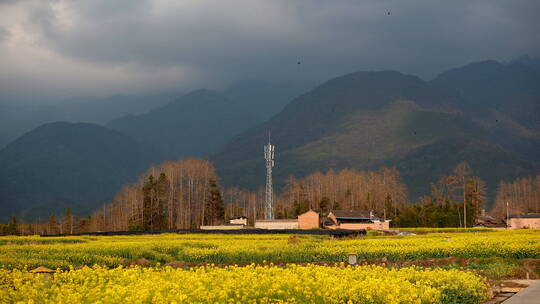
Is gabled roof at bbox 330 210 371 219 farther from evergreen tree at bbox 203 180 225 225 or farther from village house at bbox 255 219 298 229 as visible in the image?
evergreen tree at bbox 203 180 225 225

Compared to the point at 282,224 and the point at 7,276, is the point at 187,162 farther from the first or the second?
the point at 7,276

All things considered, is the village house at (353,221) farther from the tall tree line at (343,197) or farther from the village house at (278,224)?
the tall tree line at (343,197)

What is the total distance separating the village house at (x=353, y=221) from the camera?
9288cm

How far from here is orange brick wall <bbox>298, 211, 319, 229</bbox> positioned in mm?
91188

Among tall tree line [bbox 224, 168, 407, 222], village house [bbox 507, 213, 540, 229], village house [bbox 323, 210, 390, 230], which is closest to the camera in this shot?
village house [bbox 323, 210, 390, 230]

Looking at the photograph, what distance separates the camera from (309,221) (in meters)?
91.6

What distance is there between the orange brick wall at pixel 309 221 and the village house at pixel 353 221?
216 cm

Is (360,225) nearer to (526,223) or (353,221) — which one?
(353,221)

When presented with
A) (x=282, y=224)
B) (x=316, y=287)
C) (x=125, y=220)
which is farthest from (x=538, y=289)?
(x=125, y=220)

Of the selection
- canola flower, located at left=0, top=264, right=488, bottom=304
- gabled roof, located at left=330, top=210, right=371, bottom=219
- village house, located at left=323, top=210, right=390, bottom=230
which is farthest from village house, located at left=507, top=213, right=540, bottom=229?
canola flower, located at left=0, top=264, right=488, bottom=304

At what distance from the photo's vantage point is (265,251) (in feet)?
130

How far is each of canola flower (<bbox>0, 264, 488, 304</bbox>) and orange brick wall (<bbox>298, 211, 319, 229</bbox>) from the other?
70.6 m

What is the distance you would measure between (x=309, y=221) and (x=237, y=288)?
75694mm

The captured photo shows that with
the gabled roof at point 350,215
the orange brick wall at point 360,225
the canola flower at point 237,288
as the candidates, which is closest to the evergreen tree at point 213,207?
the gabled roof at point 350,215
